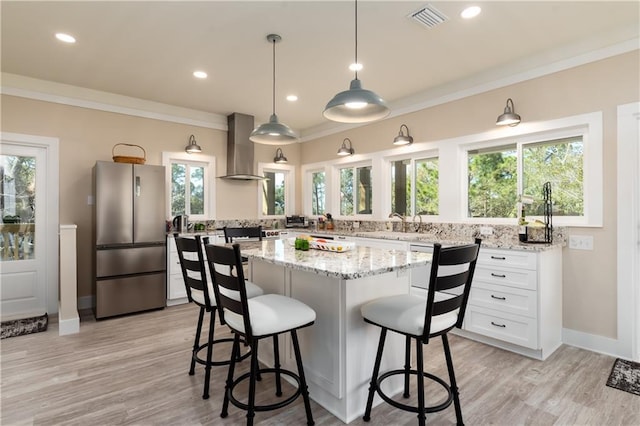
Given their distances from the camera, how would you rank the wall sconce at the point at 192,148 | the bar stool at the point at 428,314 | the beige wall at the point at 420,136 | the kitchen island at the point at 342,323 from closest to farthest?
1. the bar stool at the point at 428,314
2. the kitchen island at the point at 342,323
3. the beige wall at the point at 420,136
4. the wall sconce at the point at 192,148

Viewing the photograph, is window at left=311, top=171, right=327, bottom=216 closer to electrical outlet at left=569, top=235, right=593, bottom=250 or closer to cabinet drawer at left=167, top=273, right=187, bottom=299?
cabinet drawer at left=167, top=273, right=187, bottom=299

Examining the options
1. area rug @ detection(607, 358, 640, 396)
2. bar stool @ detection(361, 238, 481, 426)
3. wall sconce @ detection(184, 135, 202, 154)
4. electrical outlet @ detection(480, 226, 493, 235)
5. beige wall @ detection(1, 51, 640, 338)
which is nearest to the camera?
bar stool @ detection(361, 238, 481, 426)

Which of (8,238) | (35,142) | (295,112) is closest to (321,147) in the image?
(295,112)

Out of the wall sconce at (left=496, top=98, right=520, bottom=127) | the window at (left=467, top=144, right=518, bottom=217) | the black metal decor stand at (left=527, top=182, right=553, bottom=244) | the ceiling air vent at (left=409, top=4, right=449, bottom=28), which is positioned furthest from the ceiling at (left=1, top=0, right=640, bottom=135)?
the black metal decor stand at (left=527, top=182, right=553, bottom=244)

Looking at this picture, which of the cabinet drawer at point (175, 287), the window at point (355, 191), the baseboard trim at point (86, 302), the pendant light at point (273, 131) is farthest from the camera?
the window at point (355, 191)

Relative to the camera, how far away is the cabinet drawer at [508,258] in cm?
285

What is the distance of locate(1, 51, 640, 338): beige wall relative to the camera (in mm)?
2902

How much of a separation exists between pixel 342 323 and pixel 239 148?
4.05m

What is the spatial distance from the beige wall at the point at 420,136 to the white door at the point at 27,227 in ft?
0.51

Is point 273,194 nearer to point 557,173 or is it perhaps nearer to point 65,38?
point 65,38

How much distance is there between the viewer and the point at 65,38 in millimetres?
3000

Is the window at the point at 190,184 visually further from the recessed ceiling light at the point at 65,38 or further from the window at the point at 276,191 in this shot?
the recessed ceiling light at the point at 65,38

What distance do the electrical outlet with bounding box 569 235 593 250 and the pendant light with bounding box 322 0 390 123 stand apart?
2223mm

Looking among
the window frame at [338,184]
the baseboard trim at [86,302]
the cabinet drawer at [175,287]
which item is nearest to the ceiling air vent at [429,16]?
the window frame at [338,184]
